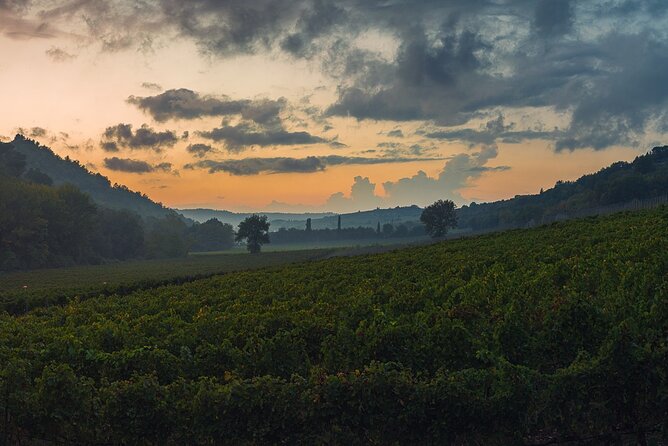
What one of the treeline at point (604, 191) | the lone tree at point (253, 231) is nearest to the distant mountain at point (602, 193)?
the treeline at point (604, 191)

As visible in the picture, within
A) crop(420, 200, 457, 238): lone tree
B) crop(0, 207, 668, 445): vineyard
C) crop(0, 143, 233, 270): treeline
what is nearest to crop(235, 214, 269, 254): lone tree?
crop(0, 143, 233, 270): treeline

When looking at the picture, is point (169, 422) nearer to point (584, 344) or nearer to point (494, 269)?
point (584, 344)

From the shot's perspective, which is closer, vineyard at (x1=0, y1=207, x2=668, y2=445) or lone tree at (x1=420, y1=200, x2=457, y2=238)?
vineyard at (x1=0, y1=207, x2=668, y2=445)

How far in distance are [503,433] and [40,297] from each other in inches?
1941

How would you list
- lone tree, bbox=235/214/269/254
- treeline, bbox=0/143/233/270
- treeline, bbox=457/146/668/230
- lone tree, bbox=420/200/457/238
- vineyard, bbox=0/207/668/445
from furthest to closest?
lone tree, bbox=420/200/457/238, lone tree, bbox=235/214/269/254, treeline, bbox=457/146/668/230, treeline, bbox=0/143/233/270, vineyard, bbox=0/207/668/445

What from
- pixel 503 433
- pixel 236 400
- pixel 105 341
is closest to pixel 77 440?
pixel 236 400

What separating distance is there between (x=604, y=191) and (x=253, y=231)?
262ft

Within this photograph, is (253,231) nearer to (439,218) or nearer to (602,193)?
(439,218)

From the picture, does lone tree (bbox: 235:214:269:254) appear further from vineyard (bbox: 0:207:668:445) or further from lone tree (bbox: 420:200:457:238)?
vineyard (bbox: 0:207:668:445)

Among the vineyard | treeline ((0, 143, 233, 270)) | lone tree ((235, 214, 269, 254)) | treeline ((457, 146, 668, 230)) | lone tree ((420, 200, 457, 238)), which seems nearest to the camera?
the vineyard

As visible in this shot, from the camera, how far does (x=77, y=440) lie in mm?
12438

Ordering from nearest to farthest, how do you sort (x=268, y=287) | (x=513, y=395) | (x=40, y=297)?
(x=513, y=395), (x=268, y=287), (x=40, y=297)

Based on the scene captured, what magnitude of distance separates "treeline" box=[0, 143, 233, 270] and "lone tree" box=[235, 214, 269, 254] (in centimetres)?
2099

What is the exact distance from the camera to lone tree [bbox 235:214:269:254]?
149 metres
